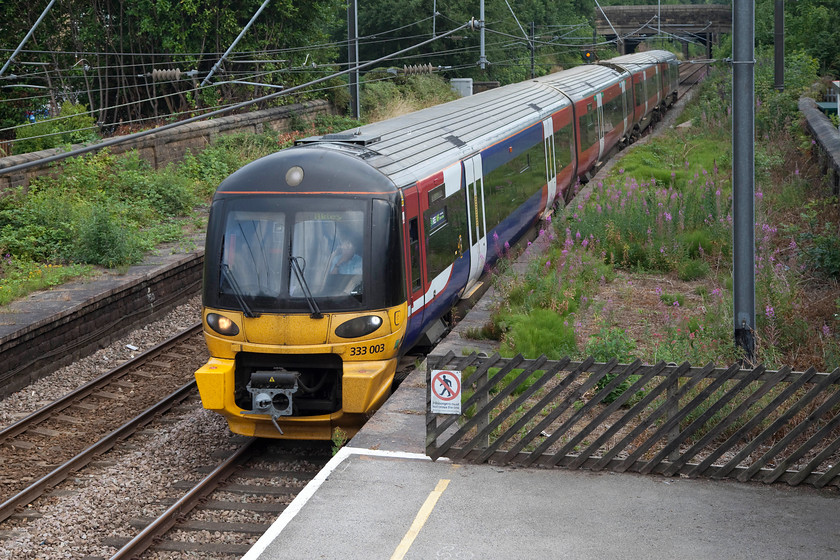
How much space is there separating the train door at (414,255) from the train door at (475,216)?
Answer: 2.19 meters

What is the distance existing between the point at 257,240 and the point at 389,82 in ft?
95.2

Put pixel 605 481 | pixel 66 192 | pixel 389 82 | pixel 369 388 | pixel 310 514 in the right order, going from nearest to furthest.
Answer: pixel 310 514 < pixel 605 481 < pixel 369 388 < pixel 66 192 < pixel 389 82

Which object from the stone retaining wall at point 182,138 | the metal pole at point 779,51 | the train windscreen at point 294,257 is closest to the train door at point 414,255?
the train windscreen at point 294,257

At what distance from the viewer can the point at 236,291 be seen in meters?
8.67

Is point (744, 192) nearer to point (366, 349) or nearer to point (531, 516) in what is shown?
point (366, 349)

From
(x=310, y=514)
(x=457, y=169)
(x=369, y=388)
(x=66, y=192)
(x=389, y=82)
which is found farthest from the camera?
(x=389, y=82)

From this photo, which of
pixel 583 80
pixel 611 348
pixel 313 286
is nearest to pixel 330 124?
pixel 583 80

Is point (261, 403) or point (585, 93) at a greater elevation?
point (585, 93)

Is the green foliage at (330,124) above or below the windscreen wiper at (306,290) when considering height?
above

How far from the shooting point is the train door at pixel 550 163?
655 inches

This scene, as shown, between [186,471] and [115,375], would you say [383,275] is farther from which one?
[115,375]

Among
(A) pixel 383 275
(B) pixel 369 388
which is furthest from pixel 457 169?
(B) pixel 369 388

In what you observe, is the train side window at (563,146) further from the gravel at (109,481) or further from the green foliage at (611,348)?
the gravel at (109,481)

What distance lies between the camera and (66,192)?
17.9 meters
